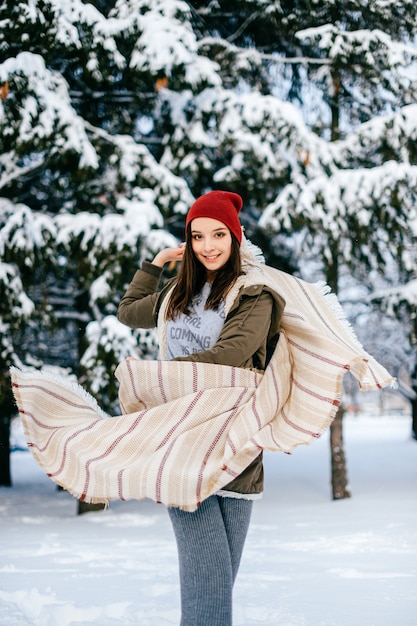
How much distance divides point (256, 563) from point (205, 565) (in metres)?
3.35

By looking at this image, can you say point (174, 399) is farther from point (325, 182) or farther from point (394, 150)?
point (394, 150)

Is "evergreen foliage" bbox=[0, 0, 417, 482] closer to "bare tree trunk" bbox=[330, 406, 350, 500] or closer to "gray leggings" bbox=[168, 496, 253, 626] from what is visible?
"bare tree trunk" bbox=[330, 406, 350, 500]

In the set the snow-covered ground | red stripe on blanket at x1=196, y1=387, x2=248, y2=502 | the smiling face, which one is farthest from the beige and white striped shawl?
the snow-covered ground

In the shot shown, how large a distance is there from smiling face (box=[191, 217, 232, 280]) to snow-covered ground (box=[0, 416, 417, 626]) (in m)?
2.26

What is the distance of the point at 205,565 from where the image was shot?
72.3 inches

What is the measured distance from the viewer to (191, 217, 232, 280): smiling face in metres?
2.02

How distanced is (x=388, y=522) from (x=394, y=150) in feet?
14.9

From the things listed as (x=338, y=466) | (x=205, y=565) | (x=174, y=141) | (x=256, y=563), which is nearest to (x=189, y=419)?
(x=205, y=565)

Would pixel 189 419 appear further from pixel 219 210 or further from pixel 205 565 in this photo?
pixel 219 210

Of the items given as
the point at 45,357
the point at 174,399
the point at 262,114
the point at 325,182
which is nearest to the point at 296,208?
the point at 325,182

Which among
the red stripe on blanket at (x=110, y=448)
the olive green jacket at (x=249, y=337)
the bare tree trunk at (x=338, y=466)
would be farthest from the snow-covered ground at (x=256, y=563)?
the red stripe on blanket at (x=110, y=448)

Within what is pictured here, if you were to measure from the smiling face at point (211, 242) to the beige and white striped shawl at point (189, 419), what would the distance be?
12cm

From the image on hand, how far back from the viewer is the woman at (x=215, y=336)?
1.84 metres

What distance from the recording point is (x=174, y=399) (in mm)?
1862
